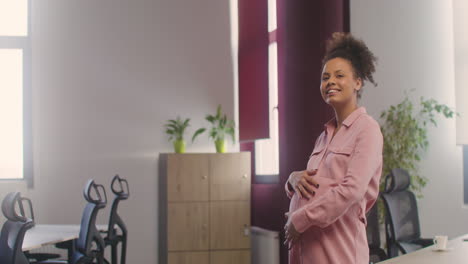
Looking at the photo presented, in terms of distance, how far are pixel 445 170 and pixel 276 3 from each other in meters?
2.33

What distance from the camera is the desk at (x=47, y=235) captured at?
413 centimetres

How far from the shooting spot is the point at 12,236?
3.11m

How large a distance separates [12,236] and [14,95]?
417cm

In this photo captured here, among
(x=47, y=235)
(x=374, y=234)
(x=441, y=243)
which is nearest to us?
(x=441, y=243)

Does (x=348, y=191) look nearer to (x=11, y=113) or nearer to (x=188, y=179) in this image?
(x=188, y=179)

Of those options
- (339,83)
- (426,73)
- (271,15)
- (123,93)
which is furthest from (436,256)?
(123,93)

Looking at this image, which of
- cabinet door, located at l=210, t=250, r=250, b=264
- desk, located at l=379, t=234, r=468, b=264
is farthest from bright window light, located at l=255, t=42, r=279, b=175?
desk, located at l=379, t=234, r=468, b=264

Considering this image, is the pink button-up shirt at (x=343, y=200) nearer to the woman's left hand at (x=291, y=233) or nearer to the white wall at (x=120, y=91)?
the woman's left hand at (x=291, y=233)

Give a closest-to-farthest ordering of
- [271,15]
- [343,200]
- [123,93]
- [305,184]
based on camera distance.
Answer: [343,200] → [305,184] → [271,15] → [123,93]

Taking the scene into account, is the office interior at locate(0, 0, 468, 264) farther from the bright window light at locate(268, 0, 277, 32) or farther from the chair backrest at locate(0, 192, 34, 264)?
the chair backrest at locate(0, 192, 34, 264)

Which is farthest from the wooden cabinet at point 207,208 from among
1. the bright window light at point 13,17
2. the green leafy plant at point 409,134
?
the bright window light at point 13,17

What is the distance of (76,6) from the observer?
23.0 feet

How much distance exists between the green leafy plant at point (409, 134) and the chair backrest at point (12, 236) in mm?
3130

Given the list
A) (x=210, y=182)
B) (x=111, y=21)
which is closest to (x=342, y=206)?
(x=210, y=182)
